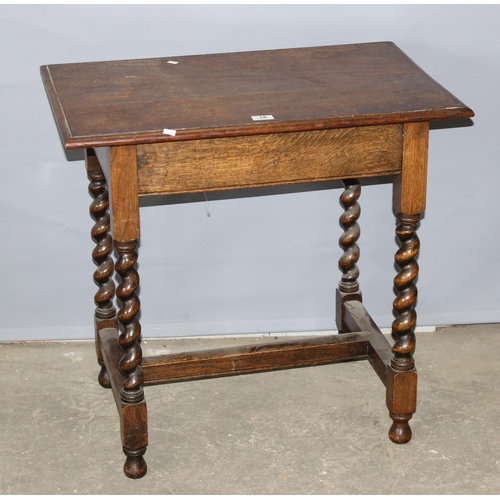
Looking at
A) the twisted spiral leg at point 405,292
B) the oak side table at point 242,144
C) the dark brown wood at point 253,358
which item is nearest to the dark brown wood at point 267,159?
the oak side table at point 242,144

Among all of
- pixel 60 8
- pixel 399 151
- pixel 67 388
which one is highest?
pixel 60 8

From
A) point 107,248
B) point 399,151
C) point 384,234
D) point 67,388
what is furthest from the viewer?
point 384,234

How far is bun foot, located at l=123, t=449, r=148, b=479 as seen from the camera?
3180mm

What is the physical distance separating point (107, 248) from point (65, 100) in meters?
0.65

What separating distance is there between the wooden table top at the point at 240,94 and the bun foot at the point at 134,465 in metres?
1.05

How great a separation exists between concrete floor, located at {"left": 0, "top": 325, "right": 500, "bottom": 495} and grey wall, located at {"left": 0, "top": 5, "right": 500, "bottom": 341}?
0.68 feet

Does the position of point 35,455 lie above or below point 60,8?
below

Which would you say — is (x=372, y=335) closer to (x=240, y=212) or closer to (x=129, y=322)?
(x=240, y=212)

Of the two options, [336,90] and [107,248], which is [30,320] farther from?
[336,90]

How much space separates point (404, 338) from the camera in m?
3.23

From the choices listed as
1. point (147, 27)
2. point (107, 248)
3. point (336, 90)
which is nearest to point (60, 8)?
point (147, 27)

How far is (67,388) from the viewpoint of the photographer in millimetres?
3678

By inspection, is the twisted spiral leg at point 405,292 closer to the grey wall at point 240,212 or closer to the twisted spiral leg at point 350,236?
the twisted spiral leg at point 350,236

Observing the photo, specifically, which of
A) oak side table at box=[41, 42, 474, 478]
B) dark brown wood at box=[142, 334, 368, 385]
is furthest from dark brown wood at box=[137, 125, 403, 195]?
dark brown wood at box=[142, 334, 368, 385]
